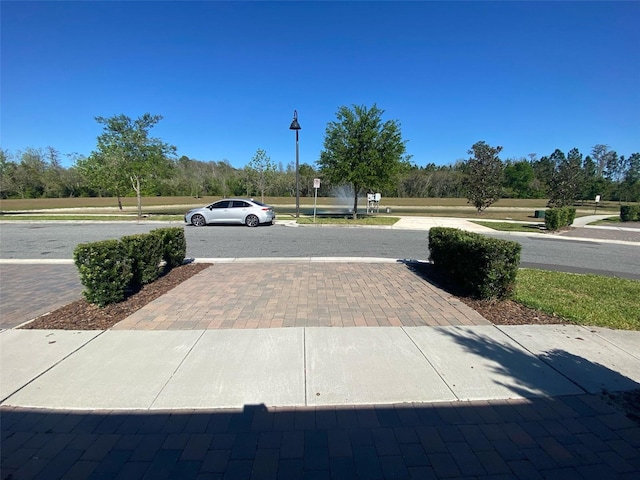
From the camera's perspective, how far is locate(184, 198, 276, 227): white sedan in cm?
1636

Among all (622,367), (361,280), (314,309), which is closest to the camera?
(622,367)

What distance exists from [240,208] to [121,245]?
11.9m

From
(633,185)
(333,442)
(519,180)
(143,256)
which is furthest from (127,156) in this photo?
(519,180)

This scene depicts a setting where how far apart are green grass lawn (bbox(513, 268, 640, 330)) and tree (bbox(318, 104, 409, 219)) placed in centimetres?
1226

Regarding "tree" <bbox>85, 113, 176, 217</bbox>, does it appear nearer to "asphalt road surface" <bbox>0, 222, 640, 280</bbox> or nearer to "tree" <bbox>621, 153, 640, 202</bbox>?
"asphalt road surface" <bbox>0, 222, 640, 280</bbox>

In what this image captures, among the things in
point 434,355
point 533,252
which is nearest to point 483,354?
point 434,355

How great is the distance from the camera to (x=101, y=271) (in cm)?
426

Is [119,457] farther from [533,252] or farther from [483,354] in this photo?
[533,252]

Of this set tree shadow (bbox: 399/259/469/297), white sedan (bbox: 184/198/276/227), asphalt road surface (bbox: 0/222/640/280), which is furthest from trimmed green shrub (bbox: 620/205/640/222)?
white sedan (bbox: 184/198/276/227)

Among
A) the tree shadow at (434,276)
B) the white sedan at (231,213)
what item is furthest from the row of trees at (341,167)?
the tree shadow at (434,276)

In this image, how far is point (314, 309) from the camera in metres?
4.40

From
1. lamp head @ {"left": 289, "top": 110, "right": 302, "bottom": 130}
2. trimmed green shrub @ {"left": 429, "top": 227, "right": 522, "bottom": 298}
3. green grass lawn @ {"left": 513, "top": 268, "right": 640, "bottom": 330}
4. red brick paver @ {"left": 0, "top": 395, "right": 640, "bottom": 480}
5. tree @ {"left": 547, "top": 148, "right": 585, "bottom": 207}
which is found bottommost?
red brick paver @ {"left": 0, "top": 395, "right": 640, "bottom": 480}

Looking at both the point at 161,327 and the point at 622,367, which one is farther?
the point at 161,327

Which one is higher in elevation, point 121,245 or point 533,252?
point 121,245
